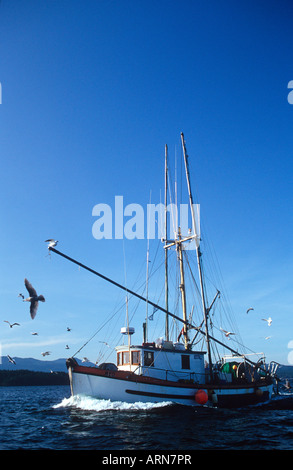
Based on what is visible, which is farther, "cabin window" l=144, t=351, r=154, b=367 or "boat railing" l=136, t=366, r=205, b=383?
"cabin window" l=144, t=351, r=154, b=367

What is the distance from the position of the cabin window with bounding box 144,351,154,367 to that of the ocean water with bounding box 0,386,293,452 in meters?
3.31

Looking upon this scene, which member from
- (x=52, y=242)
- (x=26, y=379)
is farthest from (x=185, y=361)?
(x=26, y=379)

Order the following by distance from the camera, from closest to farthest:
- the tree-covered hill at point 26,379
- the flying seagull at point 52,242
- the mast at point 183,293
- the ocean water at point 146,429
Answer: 1. the ocean water at point 146,429
2. the flying seagull at point 52,242
3. the mast at point 183,293
4. the tree-covered hill at point 26,379

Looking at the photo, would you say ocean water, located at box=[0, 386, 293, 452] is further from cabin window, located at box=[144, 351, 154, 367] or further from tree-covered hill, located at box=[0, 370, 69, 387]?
tree-covered hill, located at box=[0, 370, 69, 387]

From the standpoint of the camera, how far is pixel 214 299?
34531 millimetres

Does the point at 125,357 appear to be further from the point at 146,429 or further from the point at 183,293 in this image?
the point at 183,293

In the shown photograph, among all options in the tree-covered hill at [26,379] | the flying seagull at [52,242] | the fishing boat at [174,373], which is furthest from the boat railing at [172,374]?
the tree-covered hill at [26,379]

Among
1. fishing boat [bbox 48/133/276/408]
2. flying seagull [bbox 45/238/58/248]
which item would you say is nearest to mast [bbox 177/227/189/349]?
fishing boat [bbox 48/133/276/408]

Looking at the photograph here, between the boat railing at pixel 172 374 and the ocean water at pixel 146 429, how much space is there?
261 cm

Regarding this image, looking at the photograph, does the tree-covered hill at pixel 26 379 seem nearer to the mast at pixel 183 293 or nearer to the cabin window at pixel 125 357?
the mast at pixel 183 293

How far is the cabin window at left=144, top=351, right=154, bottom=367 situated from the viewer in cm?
2530

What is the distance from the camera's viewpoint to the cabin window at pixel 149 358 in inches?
996
